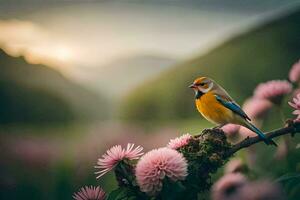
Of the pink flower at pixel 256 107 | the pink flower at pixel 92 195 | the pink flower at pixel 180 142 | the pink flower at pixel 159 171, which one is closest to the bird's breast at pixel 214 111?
the pink flower at pixel 256 107

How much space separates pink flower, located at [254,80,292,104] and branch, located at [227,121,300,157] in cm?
12

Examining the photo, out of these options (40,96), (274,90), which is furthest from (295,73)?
(40,96)

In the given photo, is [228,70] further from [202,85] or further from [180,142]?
[180,142]

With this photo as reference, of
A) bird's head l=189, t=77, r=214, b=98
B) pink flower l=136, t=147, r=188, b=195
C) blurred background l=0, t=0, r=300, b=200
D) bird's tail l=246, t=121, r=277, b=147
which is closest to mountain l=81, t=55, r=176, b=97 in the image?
blurred background l=0, t=0, r=300, b=200

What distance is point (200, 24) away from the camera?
2.04 m

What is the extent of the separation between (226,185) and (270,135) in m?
0.23

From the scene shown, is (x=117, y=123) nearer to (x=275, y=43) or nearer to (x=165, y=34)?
(x=165, y=34)

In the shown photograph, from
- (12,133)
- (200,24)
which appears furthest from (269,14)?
(12,133)

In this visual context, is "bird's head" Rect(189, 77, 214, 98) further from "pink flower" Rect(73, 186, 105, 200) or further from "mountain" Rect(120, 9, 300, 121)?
"pink flower" Rect(73, 186, 105, 200)

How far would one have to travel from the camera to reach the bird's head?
6.28ft

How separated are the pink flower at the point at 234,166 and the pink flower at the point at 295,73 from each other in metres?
0.38

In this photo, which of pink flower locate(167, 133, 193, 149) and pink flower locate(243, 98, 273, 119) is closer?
pink flower locate(167, 133, 193, 149)

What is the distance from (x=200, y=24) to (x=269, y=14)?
0.90 ft

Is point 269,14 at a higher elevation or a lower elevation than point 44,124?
higher
